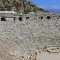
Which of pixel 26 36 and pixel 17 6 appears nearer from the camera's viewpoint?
pixel 26 36

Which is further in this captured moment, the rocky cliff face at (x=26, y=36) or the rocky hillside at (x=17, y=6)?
the rocky hillside at (x=17, y=6)

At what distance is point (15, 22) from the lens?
13.4 metres

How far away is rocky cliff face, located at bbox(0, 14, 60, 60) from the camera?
12.2 metres

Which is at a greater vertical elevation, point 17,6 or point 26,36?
point 26,36

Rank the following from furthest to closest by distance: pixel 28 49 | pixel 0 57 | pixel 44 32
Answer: pixel 44 32 < pixel 28 49 < pixel 0 57

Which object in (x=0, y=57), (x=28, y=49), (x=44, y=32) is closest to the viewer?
(x=0, y=57)

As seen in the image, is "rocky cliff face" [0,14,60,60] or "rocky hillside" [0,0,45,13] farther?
"rocky hillside" [0,0,45,13]

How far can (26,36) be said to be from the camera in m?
13.1

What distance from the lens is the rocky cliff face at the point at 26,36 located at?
40.1 feet

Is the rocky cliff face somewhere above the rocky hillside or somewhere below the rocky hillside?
above

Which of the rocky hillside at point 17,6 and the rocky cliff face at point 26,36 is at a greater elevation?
the rocky cliff face at point 26,36

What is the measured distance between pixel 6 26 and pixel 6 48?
3.78 feet

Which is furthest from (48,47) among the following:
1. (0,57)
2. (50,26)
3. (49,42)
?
(0,57)

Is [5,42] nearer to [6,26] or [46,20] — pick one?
[6,26]
